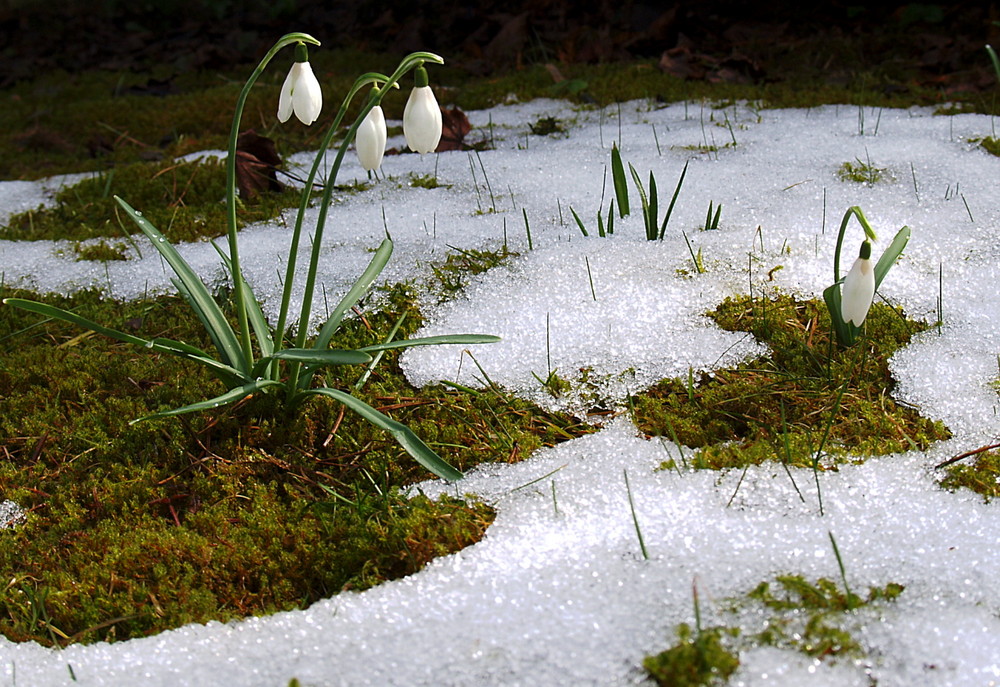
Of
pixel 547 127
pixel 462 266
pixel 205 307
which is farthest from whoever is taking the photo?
pixel 547 127

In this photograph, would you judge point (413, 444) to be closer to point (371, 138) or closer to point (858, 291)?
point (371, 138)

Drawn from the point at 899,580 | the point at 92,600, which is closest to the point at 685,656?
the point at 899,580

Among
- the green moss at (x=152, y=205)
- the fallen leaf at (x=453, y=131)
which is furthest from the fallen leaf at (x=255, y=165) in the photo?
the fallen leaf at (x=453, y=131)

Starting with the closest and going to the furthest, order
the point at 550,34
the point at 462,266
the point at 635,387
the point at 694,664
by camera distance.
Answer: the point at 694,664, the point at 635,387, the point at 462,266, the point at 550,34

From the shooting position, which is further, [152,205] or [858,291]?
[152,205]

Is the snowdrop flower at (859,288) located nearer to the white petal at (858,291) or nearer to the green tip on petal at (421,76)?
the white petal at (858,291)

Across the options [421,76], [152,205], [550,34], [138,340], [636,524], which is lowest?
[636,524]

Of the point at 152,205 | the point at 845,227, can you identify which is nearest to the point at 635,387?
the point at 845,227
